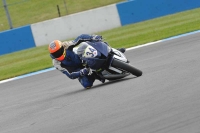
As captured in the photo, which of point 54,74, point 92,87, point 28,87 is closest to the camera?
point 92,87

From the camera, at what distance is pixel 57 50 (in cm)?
1046

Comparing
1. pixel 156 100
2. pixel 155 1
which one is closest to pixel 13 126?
pixel 156 100

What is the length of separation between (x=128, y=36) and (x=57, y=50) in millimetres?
9099

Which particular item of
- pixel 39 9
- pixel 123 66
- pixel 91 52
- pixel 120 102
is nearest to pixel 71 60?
pixel 91 52

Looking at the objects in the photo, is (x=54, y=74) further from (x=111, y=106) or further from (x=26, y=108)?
(x=111, y=106)

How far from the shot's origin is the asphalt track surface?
6754 mm

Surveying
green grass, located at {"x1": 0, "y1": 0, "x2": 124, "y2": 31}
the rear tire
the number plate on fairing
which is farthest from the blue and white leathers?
green grass, located at {"x1": 0, "y1": 0, "x2": 124, "y2": 31}

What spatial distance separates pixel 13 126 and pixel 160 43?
318 inches

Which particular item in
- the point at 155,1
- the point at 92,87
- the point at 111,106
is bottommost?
the point at 155,1

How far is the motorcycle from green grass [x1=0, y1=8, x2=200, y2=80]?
224 inches

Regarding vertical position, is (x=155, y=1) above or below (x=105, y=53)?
below

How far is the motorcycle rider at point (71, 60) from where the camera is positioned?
34.5 ft

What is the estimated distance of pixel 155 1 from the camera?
22.7 meters

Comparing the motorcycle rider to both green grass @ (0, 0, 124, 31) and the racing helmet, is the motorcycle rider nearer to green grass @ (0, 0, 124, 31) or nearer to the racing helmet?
the racing helmet
